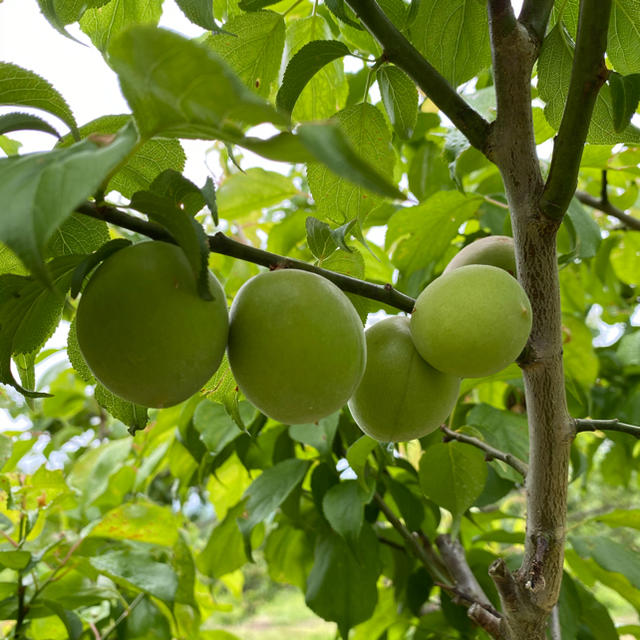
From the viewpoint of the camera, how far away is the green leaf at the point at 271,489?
1101 millimetres

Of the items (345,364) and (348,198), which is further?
(348,198)

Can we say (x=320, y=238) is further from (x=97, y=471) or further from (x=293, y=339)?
(x=97, y=471)

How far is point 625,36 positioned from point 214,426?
84 cm

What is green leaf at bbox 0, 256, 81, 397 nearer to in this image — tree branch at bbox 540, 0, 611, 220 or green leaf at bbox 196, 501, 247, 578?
tree branch at bbox 540, 0, 611, 220

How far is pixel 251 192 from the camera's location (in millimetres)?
1473

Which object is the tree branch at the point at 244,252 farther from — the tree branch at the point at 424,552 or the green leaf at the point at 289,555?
the green leaf at the point at 289,555

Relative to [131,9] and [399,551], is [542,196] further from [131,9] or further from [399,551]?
[399,551]

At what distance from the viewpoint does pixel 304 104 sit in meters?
0.97

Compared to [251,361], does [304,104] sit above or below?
above

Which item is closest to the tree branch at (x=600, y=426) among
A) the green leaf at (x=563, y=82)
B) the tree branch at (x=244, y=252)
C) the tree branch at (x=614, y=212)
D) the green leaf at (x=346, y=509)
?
the tree branch at (x=244, y=252)

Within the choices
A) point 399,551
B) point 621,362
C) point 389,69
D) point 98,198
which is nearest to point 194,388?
point 98,198

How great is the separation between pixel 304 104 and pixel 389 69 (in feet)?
0.67

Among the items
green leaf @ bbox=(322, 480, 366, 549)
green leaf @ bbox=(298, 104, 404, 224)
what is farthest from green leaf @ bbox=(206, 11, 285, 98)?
green leaf @ bbox=(322, 480, 366, 549)

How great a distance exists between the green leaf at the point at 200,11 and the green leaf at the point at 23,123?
0.61 ft
